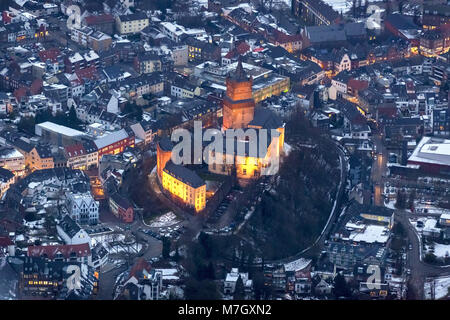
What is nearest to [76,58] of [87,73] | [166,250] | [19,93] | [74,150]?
[87,73]

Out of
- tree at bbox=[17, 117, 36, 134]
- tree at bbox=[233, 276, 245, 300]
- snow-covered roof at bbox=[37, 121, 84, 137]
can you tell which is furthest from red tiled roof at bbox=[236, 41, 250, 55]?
tree at bbox=[233, 276, 245, 300]

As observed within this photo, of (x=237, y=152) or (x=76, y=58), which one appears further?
(x=76, y=58)

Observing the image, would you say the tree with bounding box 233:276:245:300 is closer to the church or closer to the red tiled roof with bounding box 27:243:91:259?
the red tiled roof with bounding box 27:243:91:259

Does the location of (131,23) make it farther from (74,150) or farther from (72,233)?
(72,233)

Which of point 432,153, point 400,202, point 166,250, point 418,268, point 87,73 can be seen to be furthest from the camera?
point 87,73

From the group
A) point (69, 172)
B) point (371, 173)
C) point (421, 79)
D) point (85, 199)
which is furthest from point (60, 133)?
point (421, 79)

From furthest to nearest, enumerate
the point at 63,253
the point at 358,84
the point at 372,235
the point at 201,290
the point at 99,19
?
the point at 99,19 < the point at 358,84 < the point at 372,235 < the point at 63,253 < the point at 201,290

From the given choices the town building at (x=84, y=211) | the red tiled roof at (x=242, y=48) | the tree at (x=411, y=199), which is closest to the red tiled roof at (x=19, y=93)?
the town building at (x=84, y=211)
